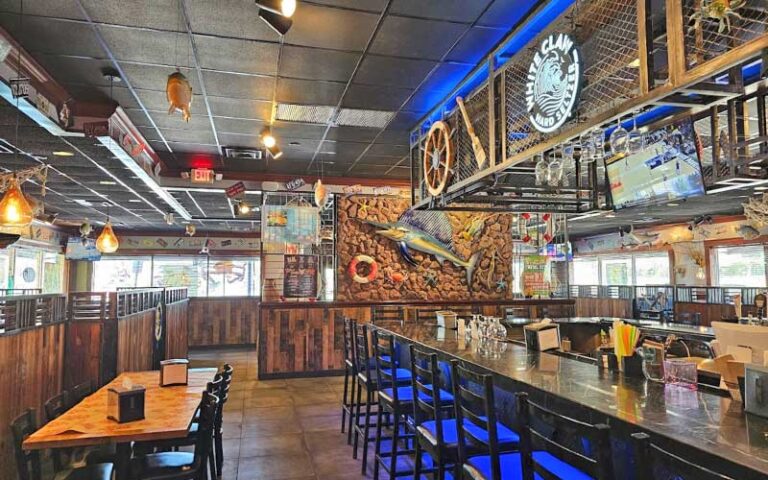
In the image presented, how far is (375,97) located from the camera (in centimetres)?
517

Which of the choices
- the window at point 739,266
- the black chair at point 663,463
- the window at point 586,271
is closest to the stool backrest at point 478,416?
the black chair at point 663,463

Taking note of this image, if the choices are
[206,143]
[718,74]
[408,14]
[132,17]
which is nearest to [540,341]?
[718,74]

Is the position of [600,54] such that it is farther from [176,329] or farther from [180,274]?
[180,274]

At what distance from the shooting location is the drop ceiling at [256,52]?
3521 millimetres

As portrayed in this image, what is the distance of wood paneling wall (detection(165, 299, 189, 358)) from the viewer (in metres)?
7.95

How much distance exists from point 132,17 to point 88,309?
281 cm

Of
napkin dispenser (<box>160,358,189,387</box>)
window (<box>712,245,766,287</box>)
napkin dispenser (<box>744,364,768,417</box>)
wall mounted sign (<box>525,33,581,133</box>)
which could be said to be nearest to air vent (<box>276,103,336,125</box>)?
wall mounted sign (<box>525,33,581,133</box>)

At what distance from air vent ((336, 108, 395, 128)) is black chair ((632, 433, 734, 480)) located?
4.71 metres

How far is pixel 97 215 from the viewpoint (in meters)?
11.8

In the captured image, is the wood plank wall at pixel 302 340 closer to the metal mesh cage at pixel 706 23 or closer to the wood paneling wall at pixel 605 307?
the metal mesh cage at pixel 706 23

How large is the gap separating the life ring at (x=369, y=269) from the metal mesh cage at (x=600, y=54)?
4.80 m

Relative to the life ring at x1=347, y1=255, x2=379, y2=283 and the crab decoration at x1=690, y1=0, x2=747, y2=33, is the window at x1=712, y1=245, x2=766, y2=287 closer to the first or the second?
the life ring at x1=347, y1=255, x2=379, y2=283

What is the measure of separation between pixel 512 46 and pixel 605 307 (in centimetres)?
1198

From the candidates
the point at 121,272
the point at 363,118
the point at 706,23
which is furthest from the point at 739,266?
the point at 121,272
